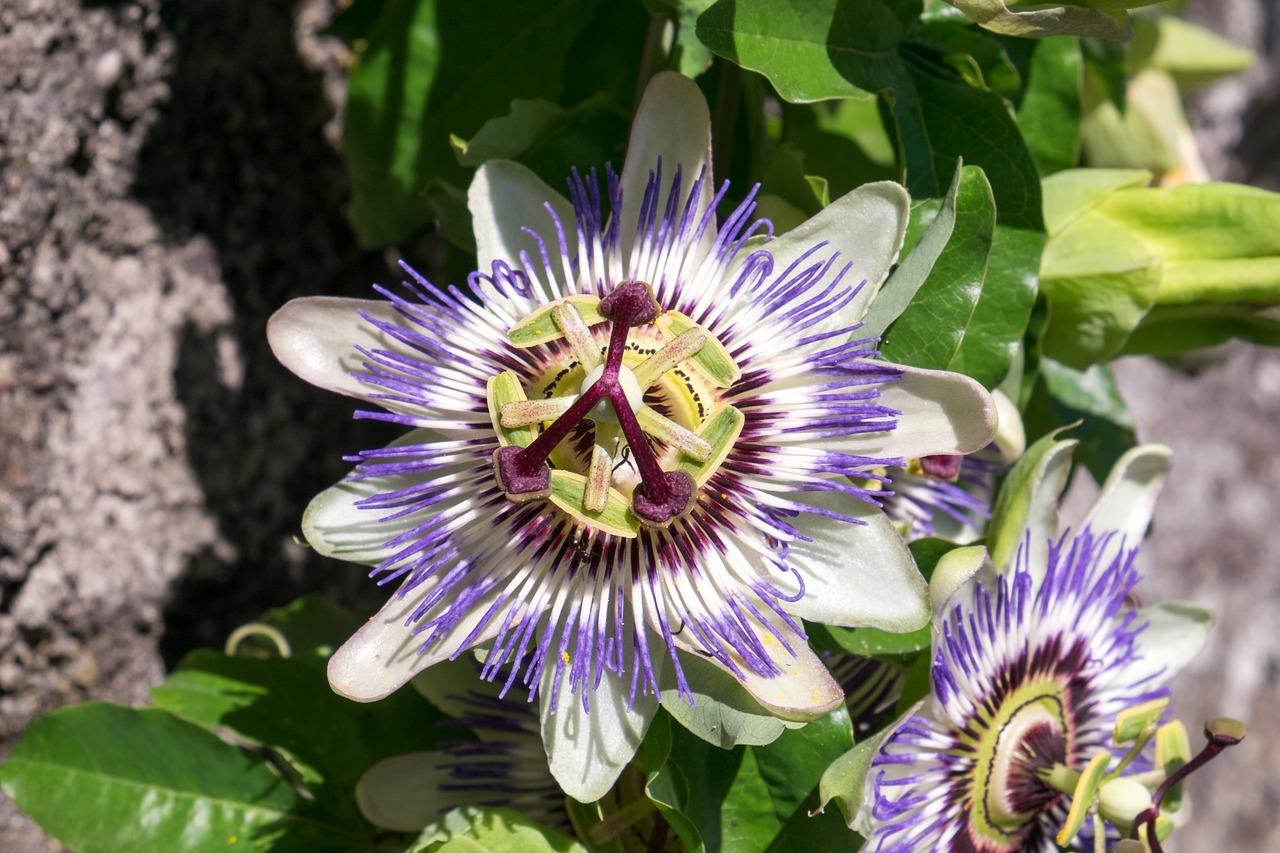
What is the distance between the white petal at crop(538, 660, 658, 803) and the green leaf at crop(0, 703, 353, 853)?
1.25 feet

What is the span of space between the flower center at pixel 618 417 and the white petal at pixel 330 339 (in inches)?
4.7

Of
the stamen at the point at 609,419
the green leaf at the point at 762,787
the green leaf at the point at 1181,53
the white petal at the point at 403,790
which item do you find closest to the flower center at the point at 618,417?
the stamen at the point at 609,419

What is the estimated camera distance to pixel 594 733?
1.03 meters

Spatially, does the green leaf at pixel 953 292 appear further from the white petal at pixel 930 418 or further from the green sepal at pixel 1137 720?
the green sepal at pixel 1137 720

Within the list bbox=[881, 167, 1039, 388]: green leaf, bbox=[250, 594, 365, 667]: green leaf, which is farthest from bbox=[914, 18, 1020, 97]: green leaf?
A: bbox=[250, 594, 365, 667]: green leaf

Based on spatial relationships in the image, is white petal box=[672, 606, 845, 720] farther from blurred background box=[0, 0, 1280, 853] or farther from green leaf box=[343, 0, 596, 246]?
blurred background box=[0, 0, 1280, 853]

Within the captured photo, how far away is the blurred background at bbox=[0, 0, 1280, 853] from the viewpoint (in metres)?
1.45

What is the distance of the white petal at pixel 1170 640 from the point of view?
138 cm

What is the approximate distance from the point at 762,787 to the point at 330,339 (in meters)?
0.57

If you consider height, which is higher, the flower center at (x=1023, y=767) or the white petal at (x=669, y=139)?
the white petal at (x=669, y=139)

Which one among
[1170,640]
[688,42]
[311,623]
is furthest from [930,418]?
[311,623]

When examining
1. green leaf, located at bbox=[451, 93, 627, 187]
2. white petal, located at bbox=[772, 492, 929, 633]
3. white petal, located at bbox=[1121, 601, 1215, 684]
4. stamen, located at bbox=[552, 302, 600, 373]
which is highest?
green leaf, located at bbox=[451, 93, 627, 187]

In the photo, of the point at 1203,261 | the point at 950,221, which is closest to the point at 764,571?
the point at 950,221

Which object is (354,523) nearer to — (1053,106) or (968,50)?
(968,50)
